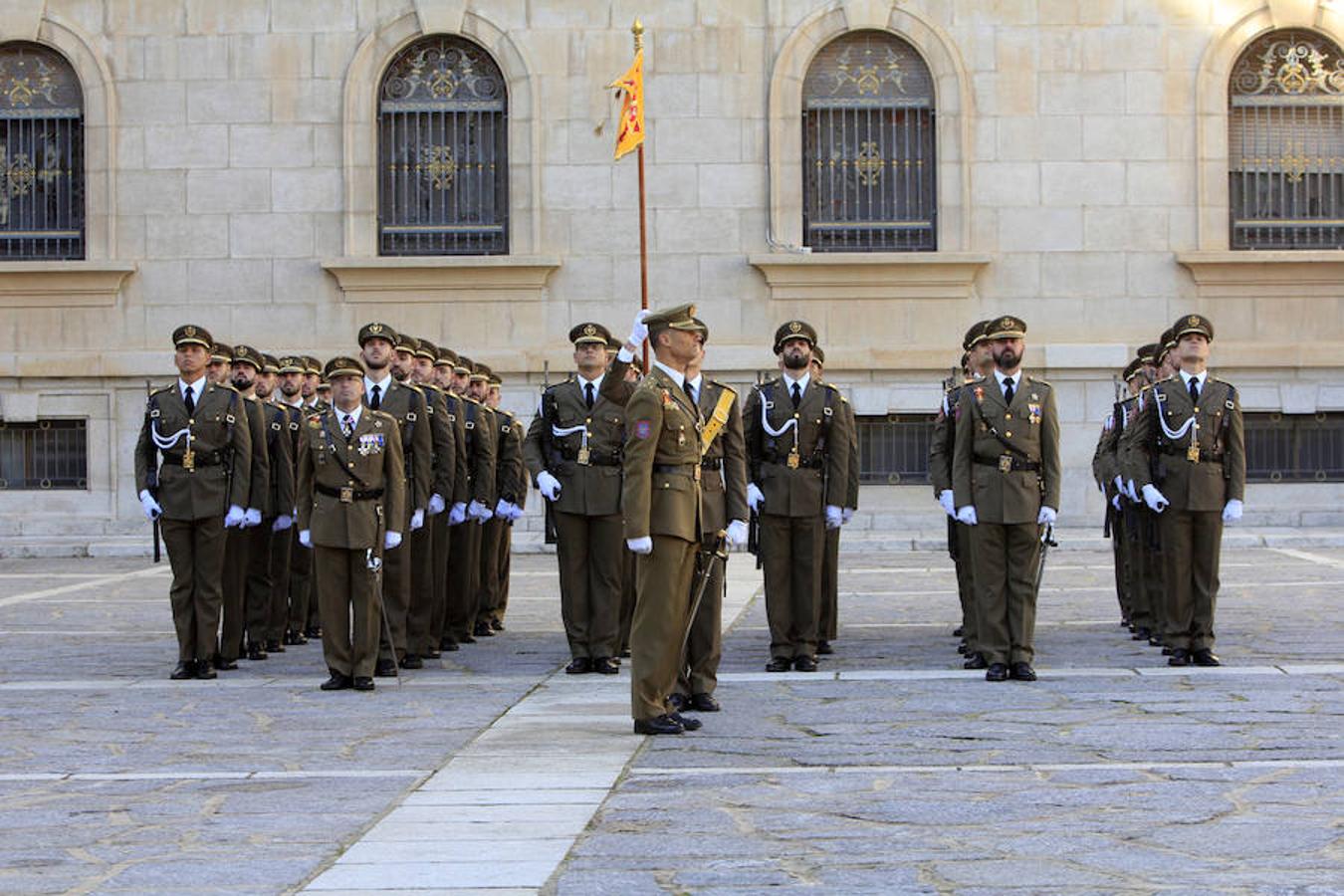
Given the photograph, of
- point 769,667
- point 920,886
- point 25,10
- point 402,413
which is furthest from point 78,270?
point 920,886

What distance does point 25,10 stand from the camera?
24.0 metres

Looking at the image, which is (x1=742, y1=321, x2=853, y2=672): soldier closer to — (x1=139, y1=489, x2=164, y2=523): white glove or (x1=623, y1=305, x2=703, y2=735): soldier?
(x1=623, y1=305, x2=703, y2=735): soldier

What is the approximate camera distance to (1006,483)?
11789 mm

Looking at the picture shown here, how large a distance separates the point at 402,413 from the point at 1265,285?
13.3m

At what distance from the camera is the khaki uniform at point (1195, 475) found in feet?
40.5

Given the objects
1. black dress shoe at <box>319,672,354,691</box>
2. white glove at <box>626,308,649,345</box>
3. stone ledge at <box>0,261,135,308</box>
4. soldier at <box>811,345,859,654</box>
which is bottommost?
black dress shoe at <box>319,672,354,691</box>

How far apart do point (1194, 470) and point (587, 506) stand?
11.0 feet

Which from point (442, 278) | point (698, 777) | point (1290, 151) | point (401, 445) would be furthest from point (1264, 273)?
point (698, 777)

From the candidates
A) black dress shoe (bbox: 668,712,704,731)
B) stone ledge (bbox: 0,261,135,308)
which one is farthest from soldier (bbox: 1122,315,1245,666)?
stone ledge (bbox: 0,261,135,308)

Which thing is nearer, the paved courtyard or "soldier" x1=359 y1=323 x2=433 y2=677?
the paved courtyard

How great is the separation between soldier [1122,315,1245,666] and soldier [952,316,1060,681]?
0.85 meters

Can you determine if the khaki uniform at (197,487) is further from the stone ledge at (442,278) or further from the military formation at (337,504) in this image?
the stone ledge at (442,278)

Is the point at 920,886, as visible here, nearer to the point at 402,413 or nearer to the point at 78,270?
the point at 402,413

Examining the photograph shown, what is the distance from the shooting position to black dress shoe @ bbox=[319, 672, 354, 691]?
11594 mm
